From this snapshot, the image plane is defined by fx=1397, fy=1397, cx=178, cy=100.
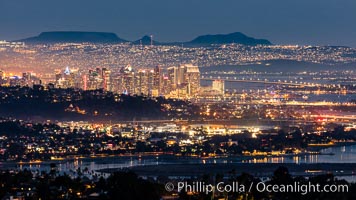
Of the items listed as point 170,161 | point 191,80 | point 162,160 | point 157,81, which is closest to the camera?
point 170,161

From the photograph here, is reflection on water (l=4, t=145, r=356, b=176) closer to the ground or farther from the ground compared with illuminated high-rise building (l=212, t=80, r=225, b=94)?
closer to the ground

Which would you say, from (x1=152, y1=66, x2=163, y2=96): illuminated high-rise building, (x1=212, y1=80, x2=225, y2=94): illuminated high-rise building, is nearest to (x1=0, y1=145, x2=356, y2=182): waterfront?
(x1=152, y1=66, x2=163, y2=96): illuminated high-rise building

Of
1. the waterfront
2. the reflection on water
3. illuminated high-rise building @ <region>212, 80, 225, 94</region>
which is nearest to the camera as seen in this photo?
the waterfront

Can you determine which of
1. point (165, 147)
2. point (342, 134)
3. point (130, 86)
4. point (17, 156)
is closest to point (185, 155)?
point (165, 147)

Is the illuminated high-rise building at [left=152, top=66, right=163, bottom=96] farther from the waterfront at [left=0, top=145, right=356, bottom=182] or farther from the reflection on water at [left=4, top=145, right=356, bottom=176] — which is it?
the reflection on water at [left=4, top=145, right=356, bottom=176]

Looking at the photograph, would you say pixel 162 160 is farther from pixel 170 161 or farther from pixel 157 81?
pixel 157 81

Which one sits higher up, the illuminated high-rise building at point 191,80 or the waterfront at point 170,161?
the illuminated high-rise building at point 191,80

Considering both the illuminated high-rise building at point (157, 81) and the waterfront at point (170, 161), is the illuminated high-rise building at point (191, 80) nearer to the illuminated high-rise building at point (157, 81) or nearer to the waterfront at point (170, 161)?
the illuminated high-rise building at point (157, 81)

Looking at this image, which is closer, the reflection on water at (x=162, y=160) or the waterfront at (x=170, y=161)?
the waterfront at (x=170, y=161)

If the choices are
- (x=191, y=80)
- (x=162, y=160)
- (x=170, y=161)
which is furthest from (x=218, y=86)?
(x=170, y=161)

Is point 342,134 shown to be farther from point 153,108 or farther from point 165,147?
point 153,108

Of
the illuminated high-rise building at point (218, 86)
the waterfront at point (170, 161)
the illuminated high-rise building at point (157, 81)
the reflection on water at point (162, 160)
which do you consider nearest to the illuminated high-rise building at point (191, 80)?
the illuminated high-rise building at point (218, 86)
